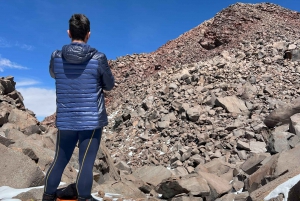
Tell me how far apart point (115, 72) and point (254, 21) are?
10.7 meters

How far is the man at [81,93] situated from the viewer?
9.04 ft

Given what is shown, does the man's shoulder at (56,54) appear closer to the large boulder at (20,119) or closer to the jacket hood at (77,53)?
the jacket hood at (77,53)

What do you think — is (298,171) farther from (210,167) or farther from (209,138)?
(209,138)

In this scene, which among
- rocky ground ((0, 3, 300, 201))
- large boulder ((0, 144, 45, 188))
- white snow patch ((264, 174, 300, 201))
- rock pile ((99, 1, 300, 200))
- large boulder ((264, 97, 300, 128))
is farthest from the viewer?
large boulder ((264, 97, 300, 128))

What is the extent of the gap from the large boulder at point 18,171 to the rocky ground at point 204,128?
0.02 meters

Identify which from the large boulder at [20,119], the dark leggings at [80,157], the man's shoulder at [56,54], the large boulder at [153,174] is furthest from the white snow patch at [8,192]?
the large boulder at [20,119]

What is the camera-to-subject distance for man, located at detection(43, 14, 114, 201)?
2756 mm

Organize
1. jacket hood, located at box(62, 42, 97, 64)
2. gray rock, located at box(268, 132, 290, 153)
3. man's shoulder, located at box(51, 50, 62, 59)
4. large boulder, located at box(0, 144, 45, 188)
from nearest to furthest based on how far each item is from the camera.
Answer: jacket hood, located at box(62, 42, 97, 64) → man's shoulder, located at box(51, 50, 62, 59) → large boulder, located at box(0, 144, 45, 188) → gray rock, located at box(268, 132, 290, 153)

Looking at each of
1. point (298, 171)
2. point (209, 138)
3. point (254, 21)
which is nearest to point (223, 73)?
point (209, 138)

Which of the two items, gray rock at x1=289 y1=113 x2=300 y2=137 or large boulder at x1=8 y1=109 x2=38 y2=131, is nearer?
gray rock at x1=289 y1=113 x2=300 y2=137

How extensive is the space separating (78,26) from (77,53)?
28cm

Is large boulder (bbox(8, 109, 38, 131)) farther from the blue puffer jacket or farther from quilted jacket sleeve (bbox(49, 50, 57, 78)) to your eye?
the blue puffer jacket

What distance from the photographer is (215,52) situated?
758 inches

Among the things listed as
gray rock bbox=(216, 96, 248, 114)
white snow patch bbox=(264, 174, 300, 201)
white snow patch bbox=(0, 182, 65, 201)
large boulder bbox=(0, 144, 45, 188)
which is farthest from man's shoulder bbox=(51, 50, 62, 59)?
gray rock bbox=(216, 96, 248, 114)
